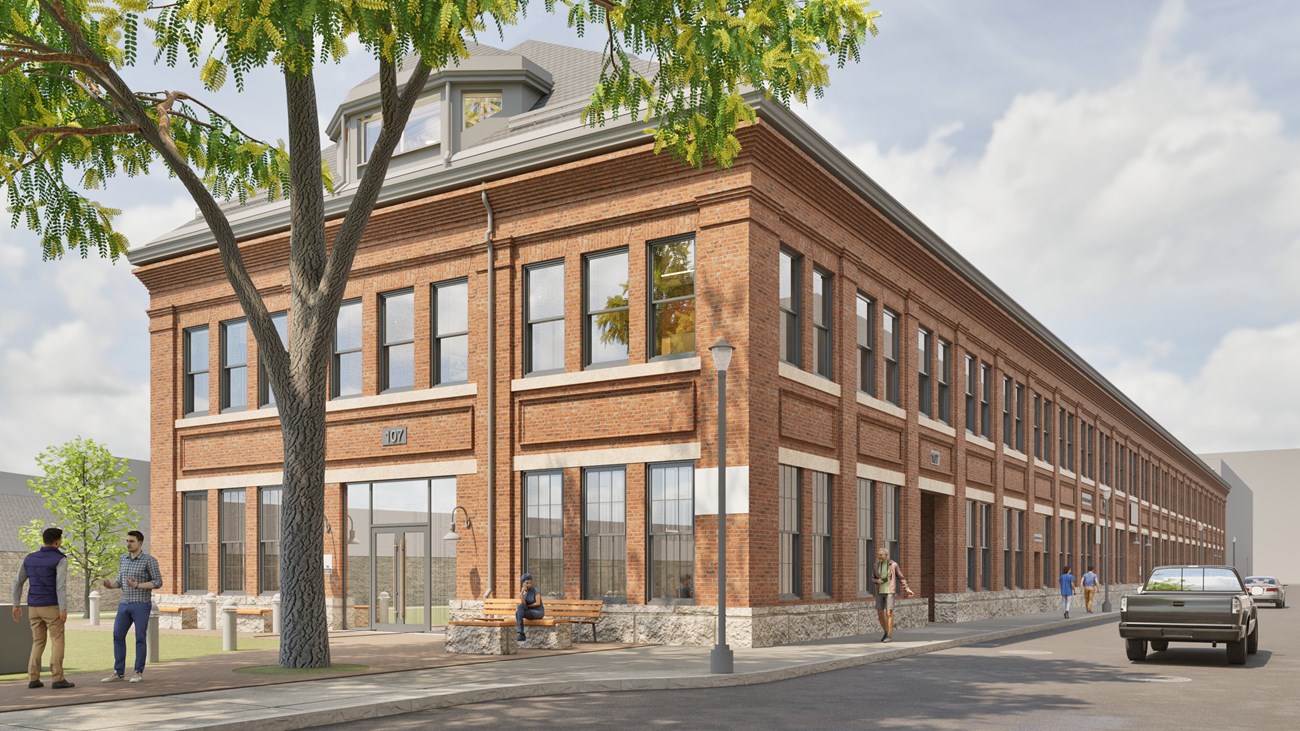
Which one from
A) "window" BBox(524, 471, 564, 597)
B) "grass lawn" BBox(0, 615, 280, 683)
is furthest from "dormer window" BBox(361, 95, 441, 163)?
"grass lawn" BBox(0, 615, 280, 683)

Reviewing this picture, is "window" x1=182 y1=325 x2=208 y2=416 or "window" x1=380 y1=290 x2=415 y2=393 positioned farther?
"window" x1=182 y1=325 x2=208 y2=416

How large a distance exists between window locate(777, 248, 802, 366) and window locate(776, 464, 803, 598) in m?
2.11

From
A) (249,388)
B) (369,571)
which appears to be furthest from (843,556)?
(249,388)

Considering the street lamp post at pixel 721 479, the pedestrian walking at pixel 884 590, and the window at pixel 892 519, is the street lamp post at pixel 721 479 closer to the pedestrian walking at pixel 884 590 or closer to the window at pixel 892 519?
the pedestrian walking at pixel 884 590

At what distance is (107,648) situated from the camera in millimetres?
21516

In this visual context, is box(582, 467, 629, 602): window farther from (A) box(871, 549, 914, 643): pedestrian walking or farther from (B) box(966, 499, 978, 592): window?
(B) box(966, 499, 978, 592): window

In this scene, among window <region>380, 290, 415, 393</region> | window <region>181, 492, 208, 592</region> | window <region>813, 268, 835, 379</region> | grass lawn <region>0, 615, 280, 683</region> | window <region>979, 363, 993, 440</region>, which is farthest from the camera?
window <region>979, 363, 993, 440</region>

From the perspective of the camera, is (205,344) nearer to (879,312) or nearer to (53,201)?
(53,201)

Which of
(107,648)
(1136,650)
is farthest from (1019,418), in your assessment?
(107,648)

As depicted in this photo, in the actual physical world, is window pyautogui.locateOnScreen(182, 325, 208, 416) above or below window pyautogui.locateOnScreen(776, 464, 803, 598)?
above

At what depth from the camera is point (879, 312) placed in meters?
26.9

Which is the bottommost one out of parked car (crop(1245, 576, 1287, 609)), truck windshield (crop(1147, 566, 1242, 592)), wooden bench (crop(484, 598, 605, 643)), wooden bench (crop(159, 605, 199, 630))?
parked car (crop(1245, 576, 1287, 609))

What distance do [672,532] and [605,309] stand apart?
425 centimetres

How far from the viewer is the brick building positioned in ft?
70.5
